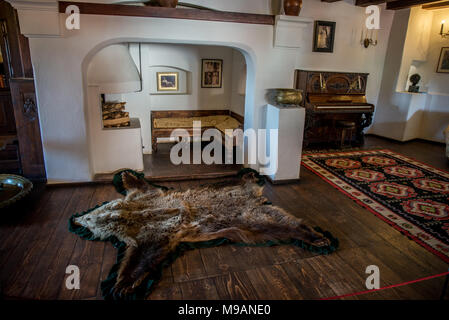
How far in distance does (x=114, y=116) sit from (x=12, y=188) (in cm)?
170

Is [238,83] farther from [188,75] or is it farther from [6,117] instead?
[6,117]

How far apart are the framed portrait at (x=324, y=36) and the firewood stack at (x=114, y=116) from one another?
4050mm

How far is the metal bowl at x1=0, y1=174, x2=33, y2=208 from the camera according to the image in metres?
3.21

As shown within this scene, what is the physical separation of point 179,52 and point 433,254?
5.68 m

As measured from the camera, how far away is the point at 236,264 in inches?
105

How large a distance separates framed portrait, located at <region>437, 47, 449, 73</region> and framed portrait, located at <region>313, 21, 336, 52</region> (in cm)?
246

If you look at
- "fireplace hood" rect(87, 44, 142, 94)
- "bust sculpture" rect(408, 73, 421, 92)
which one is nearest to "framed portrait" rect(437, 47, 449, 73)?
"bust sculpture" rect(408, 73, 421, 92)

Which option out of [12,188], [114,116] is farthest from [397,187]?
[12,188]

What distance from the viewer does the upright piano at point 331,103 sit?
624cm

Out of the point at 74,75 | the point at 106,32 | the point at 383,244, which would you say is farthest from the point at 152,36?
the point at 383,244

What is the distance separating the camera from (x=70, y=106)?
394 cm

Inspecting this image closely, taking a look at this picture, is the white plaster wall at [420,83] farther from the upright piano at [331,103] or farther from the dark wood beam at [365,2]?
the dark wood beam at [365,2]

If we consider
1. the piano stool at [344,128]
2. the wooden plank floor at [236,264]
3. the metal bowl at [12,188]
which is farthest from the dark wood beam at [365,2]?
the metal bowl at [12,188]

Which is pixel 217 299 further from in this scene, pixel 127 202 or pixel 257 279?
pixel 127 202
